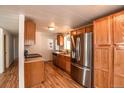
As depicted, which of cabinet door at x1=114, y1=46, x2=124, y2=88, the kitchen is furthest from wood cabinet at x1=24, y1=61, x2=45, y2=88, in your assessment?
cabinet door at x1=114, y1=46, x2=124, y2=88

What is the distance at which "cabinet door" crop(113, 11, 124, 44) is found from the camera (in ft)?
8.01

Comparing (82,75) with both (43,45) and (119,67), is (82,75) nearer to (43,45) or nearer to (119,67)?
(119,67)

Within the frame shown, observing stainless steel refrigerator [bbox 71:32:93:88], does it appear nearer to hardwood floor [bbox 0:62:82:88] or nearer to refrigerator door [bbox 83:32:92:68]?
refrigerator door [bbox 83:32:92:68]

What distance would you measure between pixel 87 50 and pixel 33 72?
1920mm

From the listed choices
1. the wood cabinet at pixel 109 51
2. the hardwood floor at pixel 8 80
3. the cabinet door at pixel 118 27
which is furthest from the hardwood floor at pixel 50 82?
the cabinet door at pixel 118 27

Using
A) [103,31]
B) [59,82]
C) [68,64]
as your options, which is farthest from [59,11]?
[68,64]

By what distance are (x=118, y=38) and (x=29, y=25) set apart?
9.27ft

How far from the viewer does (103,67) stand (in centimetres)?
298

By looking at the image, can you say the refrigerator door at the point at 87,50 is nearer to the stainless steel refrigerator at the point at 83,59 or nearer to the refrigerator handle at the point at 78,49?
the stainless steel refrigerator at the point at 83,59

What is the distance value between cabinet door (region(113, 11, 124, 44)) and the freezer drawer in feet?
4.62

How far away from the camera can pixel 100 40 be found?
Answer: 3078 mm

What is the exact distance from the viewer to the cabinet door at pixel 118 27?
8.01 feet

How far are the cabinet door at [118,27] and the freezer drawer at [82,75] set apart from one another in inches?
55.4
